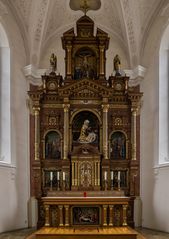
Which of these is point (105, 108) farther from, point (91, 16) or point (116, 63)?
point (91, 16)

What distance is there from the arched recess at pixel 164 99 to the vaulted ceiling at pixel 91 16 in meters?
1.06

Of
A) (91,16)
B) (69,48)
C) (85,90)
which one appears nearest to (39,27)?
(69,48)

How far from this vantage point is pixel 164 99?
43.3 ft

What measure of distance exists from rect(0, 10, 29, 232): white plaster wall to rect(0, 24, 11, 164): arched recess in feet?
0.64

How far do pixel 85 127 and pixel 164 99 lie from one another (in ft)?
8.81

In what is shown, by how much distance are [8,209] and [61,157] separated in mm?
2378

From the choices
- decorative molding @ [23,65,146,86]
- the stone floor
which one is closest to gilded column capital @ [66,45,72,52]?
decorative molding @ [23,65,146,86]

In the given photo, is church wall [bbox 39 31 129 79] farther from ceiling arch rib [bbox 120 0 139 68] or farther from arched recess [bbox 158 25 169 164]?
arched recess [bbox 158 25 169 164]

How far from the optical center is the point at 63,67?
15.2 m

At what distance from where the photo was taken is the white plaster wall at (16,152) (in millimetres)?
12594

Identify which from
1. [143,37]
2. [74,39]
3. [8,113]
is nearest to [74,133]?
[8,113]

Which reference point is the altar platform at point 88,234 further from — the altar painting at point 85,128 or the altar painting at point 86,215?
the altar painting at point 85,128

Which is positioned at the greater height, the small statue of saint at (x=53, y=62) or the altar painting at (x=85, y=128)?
the small statue of saint at (x=53, y=62)

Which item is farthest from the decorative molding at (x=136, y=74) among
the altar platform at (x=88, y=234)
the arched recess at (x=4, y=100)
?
the altar platform at (x=88, y=234)
